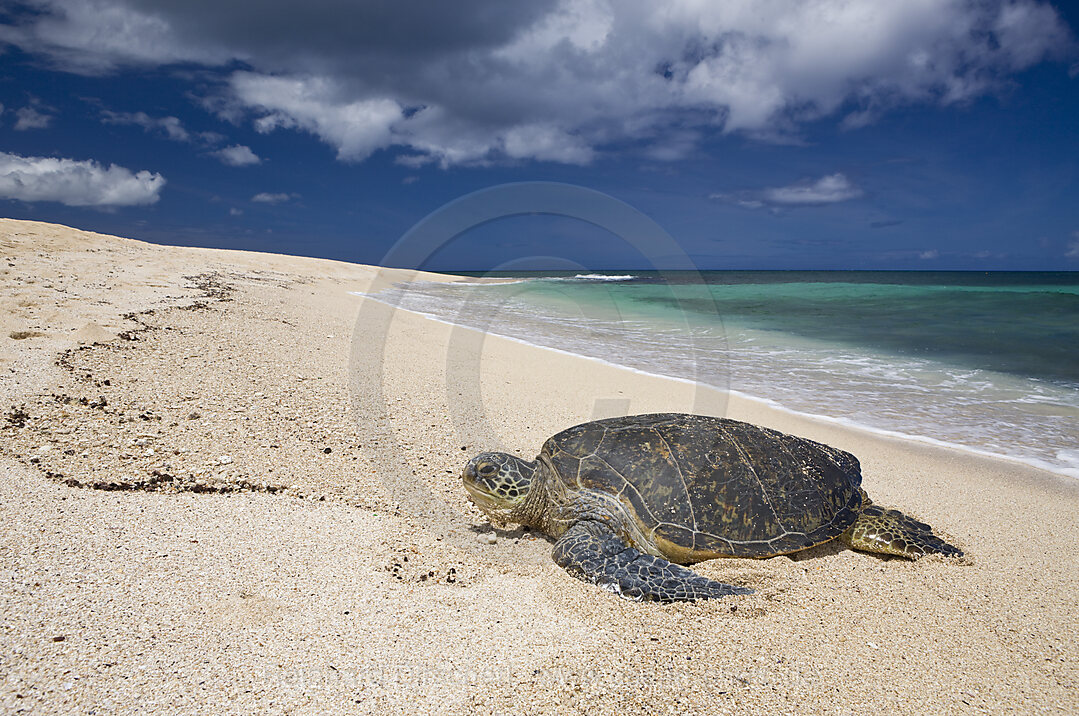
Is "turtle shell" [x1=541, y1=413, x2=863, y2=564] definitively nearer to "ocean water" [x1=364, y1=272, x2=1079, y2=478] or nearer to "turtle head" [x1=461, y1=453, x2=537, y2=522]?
"turtle head" [x1=461, y1=453, x2=537, y2=522]

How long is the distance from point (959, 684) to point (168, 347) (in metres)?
7.42

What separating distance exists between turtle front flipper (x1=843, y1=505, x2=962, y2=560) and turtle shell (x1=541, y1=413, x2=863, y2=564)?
0.32 ft

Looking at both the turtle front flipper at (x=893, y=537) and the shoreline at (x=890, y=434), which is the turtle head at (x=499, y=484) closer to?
the turtle front flipper at (x=893, y=537)

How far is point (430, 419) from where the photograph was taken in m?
5.44

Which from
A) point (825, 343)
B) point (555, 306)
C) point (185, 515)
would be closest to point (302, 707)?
point (185, 515)

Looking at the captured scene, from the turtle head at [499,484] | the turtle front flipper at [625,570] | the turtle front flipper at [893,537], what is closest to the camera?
the turtle front flipper at [625,570]

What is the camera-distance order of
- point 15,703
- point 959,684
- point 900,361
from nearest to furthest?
point 15,703 < point 959,684 < point 900,361

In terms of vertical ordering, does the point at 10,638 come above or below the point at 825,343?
below

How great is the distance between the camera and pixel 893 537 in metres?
3.39

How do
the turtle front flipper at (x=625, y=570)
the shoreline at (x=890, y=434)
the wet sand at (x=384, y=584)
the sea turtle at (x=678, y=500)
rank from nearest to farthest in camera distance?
the wet sand at (x=384, y=584) < the turtle front flipper at (x=625, y=570) < the sea turtle at (x=678, y=500) < the shoreline at (x=890, y=434)

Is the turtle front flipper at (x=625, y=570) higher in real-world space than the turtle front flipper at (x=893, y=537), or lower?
lower

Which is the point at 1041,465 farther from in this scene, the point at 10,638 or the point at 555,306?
the point at 555,306

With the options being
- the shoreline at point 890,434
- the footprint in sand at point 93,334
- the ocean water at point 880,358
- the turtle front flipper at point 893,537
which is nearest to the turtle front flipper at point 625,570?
the turtle front flipper at point 893,537

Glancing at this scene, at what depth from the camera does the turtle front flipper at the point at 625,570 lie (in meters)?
2.80
